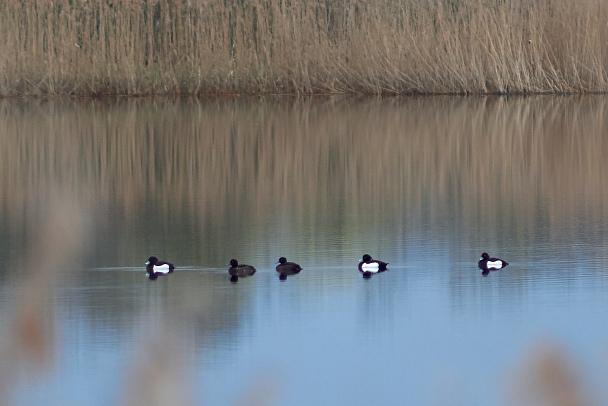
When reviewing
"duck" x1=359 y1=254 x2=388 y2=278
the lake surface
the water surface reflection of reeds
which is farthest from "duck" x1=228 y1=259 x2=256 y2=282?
the water surface reflection of reeds

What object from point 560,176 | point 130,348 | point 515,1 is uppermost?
point 515,1

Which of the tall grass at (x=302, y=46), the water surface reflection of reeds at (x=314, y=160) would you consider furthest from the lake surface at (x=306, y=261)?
the tall grass at (x=302, y=46)

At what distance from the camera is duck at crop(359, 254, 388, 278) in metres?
7.18

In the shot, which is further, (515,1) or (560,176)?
(515,1)

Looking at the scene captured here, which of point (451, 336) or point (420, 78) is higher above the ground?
point (420, 78)

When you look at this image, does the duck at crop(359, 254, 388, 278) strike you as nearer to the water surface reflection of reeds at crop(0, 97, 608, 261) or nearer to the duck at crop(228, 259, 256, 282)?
the duck at crop(228, 259, 256, 282)

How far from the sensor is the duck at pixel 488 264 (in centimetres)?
721

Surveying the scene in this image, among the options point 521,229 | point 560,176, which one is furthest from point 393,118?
point 521,229

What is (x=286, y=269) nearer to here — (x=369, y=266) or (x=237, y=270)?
(x=237, y=270)

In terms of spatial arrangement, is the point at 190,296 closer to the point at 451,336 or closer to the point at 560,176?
the point at 451,336

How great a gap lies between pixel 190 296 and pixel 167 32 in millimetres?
11902

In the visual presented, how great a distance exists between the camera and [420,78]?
1769cm

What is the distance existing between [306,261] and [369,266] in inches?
19.5

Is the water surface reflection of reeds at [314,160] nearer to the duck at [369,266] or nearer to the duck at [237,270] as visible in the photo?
the duck at [237,270]
